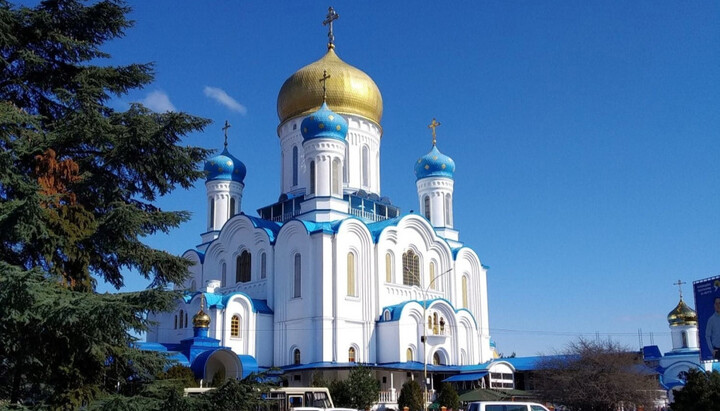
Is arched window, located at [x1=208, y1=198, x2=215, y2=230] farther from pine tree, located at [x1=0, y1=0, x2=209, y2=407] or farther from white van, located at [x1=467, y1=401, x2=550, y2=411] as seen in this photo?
pine tree, located at [x1=0, y1=0, x2=209, y2=407]

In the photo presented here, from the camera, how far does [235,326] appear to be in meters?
32.7

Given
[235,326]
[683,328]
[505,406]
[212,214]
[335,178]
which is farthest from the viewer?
[683,328]

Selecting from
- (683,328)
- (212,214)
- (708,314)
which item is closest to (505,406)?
(708,314)

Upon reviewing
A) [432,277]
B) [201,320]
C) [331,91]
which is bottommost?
[201,320]

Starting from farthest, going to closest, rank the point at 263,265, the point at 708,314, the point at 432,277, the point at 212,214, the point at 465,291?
the point at 212,214, the point at 465,291, the point at 432,277, the point at 263,265, the point at 708,314

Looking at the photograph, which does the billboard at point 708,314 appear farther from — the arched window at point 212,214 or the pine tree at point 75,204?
the arched window at point 212,214

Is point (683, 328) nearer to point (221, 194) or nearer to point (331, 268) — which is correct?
point (331, 268)

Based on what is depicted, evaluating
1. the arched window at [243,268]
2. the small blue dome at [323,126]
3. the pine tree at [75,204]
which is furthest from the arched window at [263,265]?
the pine tree at [75,204]

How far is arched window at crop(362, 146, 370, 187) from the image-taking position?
39469 millimetres

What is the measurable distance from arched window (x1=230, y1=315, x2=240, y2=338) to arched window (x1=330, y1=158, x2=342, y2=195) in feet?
23.5

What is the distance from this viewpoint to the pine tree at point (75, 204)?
8.34m

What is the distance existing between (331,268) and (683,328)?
76.2 ft

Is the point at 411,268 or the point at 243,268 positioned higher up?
the point at 243,268

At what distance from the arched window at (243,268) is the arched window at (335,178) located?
5.31 metres
